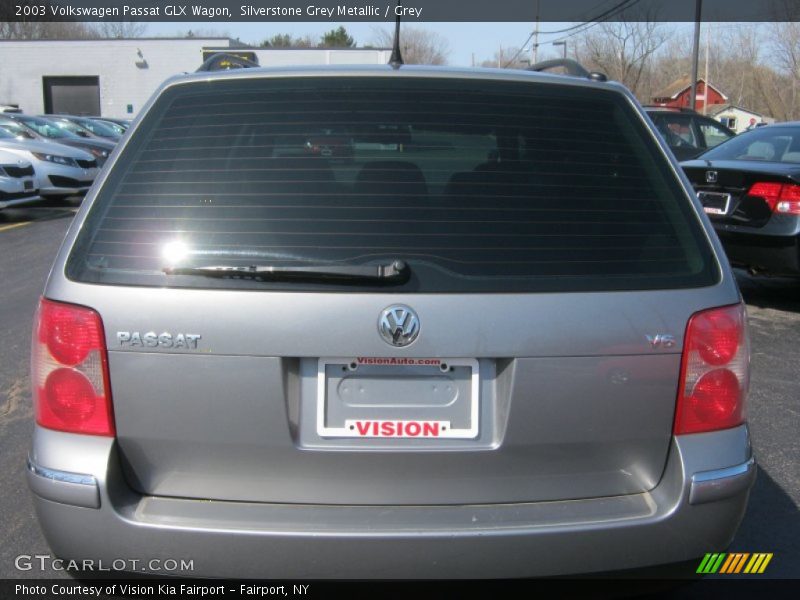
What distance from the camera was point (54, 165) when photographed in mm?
14617

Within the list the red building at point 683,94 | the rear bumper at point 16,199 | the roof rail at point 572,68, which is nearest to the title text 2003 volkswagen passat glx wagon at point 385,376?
the roof rail at point 572,68

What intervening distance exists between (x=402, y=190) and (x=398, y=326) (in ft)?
1.37

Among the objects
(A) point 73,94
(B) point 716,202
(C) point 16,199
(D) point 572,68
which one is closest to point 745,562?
(D) point 572,68

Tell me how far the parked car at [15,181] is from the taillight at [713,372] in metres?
12.6

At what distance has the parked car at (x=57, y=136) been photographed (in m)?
17.0

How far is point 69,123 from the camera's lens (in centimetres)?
2086

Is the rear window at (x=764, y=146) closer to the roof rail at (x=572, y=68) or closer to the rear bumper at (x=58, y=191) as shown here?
the roof rail at (x=572, y=68)

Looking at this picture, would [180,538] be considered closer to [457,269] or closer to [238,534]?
[238,534]

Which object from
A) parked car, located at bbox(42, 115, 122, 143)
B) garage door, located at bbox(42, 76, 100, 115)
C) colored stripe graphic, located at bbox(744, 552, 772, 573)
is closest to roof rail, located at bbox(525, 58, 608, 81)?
colored stripe graphic, located at bbox(744, 552, 772, 573)

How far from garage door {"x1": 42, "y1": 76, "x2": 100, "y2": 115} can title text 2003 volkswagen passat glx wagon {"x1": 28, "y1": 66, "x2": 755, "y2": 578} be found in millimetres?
45995

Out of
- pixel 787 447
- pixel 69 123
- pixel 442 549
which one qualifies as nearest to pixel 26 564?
pixel 442 549

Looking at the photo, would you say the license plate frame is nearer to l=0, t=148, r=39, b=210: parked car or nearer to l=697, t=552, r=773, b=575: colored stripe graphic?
l=697, t=552, r=773, b=575: colored stripe graphic

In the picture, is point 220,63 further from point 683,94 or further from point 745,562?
point 683,94

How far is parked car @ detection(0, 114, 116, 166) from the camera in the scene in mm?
16975
